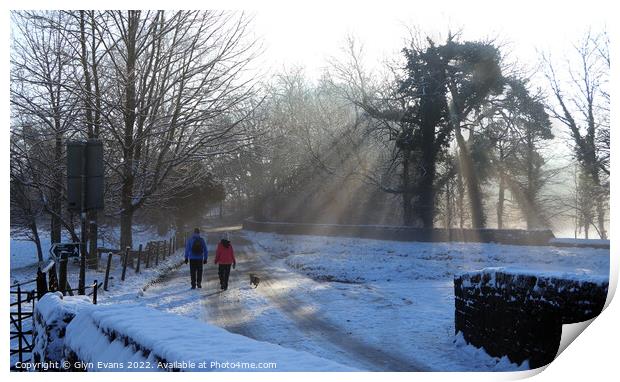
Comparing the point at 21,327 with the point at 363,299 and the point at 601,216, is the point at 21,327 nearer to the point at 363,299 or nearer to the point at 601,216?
the point at 363,299

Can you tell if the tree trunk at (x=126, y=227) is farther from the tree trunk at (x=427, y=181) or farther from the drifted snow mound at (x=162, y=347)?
the tree trunk at (x=427, y=181)

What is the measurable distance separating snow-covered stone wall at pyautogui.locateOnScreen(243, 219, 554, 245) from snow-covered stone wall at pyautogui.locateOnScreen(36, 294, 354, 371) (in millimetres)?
17771

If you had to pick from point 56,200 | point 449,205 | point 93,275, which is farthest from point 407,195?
point 93,275

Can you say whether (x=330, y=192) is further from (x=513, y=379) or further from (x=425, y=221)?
(x=513, y=379)

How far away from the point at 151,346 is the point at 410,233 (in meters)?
23.0

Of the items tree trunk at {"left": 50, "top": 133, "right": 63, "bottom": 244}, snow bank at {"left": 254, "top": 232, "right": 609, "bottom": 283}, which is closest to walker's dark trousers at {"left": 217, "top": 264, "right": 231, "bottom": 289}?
snow bank at {"left": 254, "top": 232, "right": 609, "bottom": 283}

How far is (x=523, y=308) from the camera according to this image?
705 centimetres

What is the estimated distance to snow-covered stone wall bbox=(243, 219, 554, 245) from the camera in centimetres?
2195

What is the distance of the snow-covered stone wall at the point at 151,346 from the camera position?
370 centimetres

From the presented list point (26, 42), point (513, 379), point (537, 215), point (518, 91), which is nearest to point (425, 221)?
point (537, 215)

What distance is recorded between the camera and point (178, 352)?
12.3 feet

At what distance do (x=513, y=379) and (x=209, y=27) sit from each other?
9849mm

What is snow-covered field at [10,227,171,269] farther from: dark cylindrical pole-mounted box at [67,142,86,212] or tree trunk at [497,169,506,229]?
tree trunk at [497,169,506,229]

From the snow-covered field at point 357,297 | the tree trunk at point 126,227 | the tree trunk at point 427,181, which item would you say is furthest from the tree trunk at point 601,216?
the tree trunk at point 427,181
